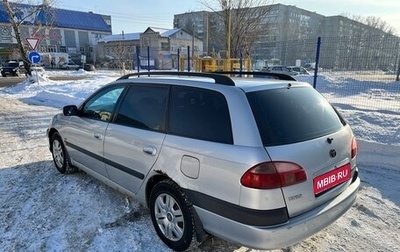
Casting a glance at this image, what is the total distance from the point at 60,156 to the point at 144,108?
234 centimetres

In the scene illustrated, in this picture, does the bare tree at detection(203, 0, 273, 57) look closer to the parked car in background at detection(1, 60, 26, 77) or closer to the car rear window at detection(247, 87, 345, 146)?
the car rear window at detection(247, 87, 345, 146)

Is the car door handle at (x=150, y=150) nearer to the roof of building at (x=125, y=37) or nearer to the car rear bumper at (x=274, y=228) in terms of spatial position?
the car rear bumper at (x=274, y=228)

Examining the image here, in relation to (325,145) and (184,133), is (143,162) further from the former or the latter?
(325,145)

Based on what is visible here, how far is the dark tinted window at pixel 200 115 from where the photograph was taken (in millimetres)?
2387

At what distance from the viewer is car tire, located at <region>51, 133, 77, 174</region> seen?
15.0 ft

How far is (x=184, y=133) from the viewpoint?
2621 mm

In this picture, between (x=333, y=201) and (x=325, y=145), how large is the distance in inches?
19.9

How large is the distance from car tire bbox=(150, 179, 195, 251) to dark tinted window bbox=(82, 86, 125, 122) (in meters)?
1.26

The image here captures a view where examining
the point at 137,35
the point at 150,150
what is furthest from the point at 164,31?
the point at 150,150

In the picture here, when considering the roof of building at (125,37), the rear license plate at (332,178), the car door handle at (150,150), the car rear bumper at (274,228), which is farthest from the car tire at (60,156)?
→ the roof of building at (125,37)

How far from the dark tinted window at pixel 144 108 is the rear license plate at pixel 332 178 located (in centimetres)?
145

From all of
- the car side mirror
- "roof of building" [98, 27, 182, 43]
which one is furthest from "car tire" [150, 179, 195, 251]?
"roof of building" [98, 27, 182, 43]

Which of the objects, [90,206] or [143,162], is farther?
[90,206]

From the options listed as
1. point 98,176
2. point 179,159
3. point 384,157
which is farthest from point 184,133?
point 384,157
